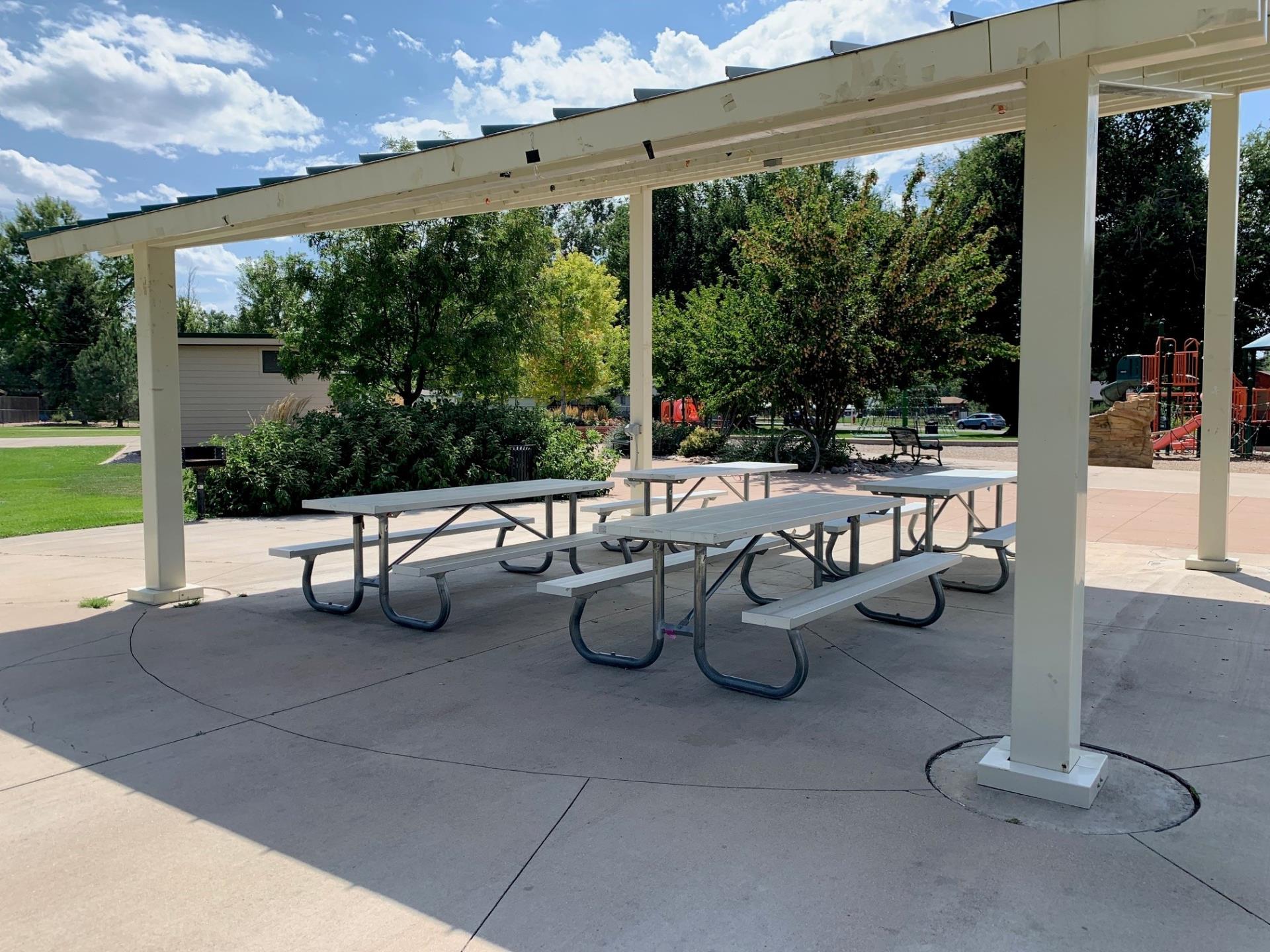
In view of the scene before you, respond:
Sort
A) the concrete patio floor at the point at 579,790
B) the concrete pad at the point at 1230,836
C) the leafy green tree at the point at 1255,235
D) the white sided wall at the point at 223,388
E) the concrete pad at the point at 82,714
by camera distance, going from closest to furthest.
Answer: the concrete patio floor at the point at 579,790
the concrete pad at the point at 1230,836
the concrete pad at the point at 82,714
the white sided wall at the point at 223,388
the leafy green tree at the point at 1255,235

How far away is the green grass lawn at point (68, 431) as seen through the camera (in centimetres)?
3416

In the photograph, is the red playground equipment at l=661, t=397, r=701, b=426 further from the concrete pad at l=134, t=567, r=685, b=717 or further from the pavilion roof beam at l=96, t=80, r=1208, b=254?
the concrete pad at l=134, t=567, r=685, b=717

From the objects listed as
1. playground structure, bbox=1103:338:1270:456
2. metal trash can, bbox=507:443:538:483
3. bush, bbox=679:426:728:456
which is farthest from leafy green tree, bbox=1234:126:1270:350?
metal trash can, bbox=507:443:538:483

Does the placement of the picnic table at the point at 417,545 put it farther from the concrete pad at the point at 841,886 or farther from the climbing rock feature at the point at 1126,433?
the climbing rock feature at the point at 1126,433

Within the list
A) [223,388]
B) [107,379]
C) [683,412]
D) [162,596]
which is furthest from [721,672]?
[107,379]

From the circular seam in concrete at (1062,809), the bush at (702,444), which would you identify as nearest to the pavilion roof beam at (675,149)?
the circular seam in concrete at (1062,809)

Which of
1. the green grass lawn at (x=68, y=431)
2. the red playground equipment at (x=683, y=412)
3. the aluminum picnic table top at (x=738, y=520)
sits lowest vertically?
the green grass lawn at (x=68, y=431)

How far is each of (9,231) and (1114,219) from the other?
54.8m

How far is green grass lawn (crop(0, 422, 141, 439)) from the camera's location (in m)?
34.2

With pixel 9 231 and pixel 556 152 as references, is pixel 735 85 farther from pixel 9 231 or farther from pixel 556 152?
pixel 9 231

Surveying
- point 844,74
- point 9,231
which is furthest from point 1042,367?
point 9,231

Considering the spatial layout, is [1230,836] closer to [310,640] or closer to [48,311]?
[310,640]

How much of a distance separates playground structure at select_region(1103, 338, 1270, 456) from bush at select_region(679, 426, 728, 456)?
31.0ft

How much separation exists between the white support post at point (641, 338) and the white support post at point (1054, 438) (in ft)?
19.9
